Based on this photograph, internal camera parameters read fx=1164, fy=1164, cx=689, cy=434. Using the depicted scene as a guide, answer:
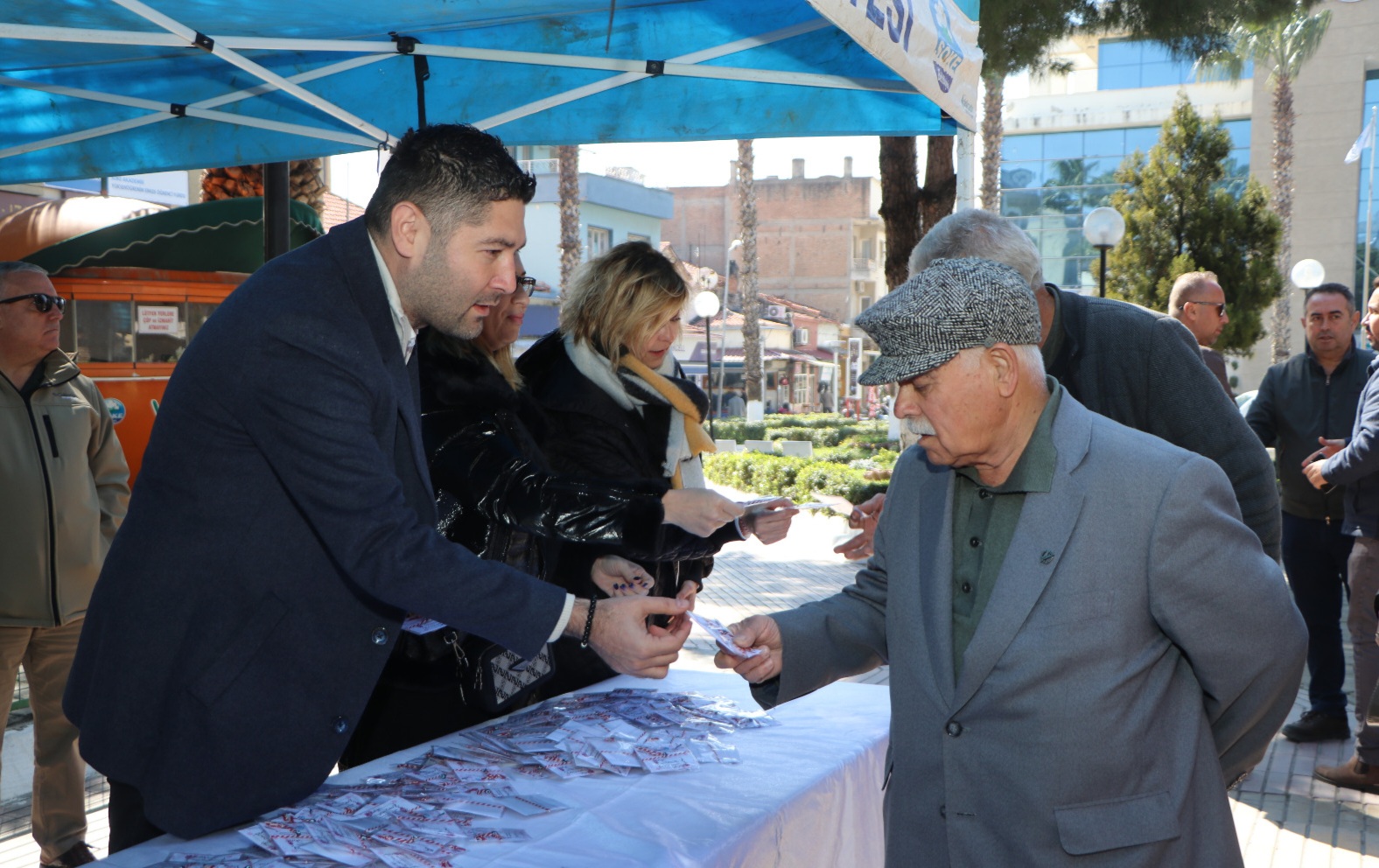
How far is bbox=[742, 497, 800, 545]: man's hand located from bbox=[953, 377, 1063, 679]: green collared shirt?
1.27 metres

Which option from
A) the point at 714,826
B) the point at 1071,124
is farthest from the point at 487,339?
the point at 1071,124

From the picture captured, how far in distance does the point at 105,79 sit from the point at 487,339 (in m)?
2.47

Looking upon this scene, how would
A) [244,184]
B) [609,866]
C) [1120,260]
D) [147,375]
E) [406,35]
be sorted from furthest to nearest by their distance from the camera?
[1120,260] < [244,184] < [147,375] < [406,35] < [609,866]

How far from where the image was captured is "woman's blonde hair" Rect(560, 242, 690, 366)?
3.55 m

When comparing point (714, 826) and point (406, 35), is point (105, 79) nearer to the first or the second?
point (406, 35)

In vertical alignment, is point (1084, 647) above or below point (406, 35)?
below

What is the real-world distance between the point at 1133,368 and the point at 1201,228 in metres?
16.7

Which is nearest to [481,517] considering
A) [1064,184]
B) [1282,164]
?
[1282,164]

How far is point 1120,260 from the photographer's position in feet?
61.3

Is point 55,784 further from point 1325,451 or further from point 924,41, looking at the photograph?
point 1325,451

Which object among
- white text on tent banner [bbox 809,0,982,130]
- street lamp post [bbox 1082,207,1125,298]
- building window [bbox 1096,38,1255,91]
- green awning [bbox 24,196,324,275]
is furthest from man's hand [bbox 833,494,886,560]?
building window [bbox 1096,38,1255,91]

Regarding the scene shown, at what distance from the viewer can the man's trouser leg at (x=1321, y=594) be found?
575cm

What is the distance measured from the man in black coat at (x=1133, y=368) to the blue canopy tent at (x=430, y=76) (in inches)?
32.7

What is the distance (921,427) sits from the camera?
199 cm
